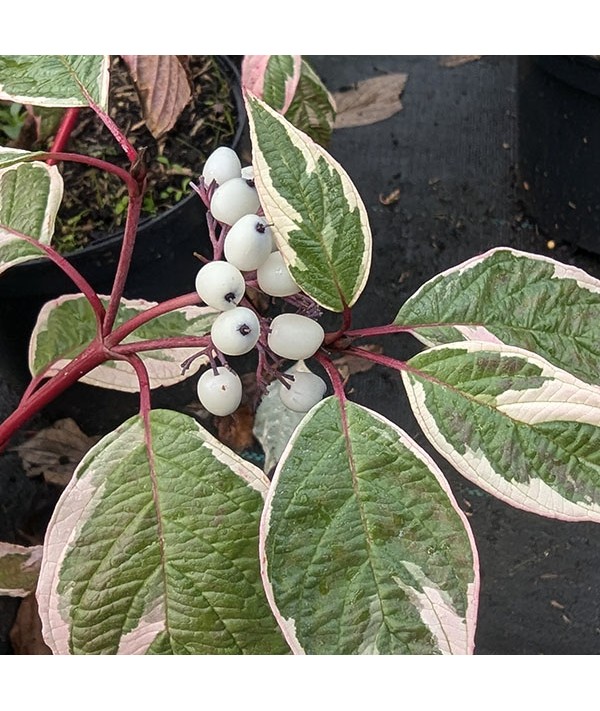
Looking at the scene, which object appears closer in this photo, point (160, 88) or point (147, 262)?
point (160, 88)

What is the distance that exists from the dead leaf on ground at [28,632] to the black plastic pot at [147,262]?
43 centimetres

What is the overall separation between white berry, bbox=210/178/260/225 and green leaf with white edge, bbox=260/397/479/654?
176 millimetres

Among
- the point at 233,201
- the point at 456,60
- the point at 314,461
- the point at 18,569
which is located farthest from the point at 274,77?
the point at 456,60

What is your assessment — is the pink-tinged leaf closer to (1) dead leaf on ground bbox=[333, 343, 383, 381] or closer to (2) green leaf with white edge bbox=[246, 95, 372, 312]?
(2) green leaf with white edge bbox=[246, 95, 372, 312]

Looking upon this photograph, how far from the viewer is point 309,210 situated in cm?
55

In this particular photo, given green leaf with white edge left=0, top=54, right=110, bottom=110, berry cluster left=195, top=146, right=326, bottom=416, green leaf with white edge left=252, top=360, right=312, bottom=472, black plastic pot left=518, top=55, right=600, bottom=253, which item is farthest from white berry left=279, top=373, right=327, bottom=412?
black plastic pot left=518, top=55, right=600, bottom=253

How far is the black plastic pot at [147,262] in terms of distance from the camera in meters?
1.02

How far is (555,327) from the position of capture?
2.01 ft

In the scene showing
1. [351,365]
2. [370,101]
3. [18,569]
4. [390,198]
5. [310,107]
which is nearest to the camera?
[18,569]

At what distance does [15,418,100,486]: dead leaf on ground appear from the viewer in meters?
1.14

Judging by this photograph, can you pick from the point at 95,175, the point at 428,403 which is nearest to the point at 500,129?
the point at 95,175

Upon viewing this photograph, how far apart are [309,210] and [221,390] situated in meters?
0.15

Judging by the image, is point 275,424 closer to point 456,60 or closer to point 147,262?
point 147,262

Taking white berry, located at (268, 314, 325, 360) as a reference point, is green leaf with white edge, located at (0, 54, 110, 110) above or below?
above
